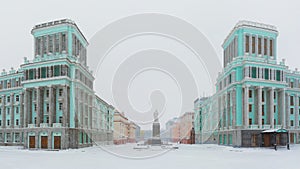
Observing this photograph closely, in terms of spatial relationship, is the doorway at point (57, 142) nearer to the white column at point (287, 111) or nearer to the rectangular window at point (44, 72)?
the rectangular window at point (44, 72)

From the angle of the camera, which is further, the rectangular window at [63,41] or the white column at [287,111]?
the white column at [287,111]

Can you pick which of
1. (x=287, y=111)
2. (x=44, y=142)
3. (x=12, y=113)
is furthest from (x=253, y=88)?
(x=12, y=113)

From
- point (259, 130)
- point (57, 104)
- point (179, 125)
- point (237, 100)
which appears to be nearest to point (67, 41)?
point (57, 104)

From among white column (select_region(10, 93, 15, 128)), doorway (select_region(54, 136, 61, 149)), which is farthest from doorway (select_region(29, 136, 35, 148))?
white column (select_region(10, 93, 15, 128))

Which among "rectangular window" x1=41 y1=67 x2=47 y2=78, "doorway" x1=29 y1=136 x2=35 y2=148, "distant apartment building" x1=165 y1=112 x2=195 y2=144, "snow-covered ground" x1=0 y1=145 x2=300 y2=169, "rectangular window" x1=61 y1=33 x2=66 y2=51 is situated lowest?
"distant apartment building" x1=165 y1=112 x2=195 y2=144

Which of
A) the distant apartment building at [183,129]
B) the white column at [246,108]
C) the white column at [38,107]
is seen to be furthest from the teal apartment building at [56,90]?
the distant apartment building at [183,129]

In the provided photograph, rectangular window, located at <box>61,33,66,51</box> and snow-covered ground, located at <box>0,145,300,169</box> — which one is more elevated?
rectangular window, located at <box>61,33,66,51</box>

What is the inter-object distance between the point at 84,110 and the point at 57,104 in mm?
6702

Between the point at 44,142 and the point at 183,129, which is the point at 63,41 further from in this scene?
the point at 183,129

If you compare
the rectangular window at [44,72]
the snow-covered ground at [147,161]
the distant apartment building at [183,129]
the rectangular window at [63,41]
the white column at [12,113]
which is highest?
the rectangular window at [63,41]

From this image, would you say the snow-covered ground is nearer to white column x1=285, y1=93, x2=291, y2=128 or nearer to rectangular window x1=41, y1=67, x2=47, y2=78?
rectangular window x1=41, y1=67, x2=47, y2=78

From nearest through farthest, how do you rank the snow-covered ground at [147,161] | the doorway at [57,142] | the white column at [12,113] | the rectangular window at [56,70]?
the snow-covered ground at [147,161]
the doorway at [57,142]
the rectangular window at [56,70]
the white column at [12,113]

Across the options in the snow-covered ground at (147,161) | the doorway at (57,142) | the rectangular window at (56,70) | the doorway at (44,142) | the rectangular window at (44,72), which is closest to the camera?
the snow-covered ground at (147,161)

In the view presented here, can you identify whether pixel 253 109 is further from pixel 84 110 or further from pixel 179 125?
pixel 179 125
